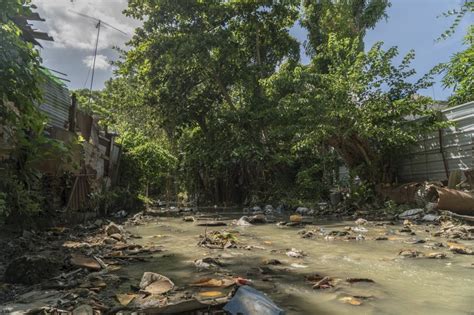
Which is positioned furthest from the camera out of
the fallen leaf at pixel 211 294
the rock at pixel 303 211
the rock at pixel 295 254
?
the rock at pixel 303 211

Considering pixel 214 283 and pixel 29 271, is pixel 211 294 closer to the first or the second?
pixel 214 283

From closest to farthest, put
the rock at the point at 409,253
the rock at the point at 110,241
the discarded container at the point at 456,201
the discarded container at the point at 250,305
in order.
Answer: the discarded container at the point at 250,305 → the rock at the point at 409,253 → the rock at the point at 110,241 → the discarded container at the point at 456,201

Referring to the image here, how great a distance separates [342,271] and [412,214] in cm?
589

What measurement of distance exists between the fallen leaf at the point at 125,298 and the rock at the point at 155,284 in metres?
0.16

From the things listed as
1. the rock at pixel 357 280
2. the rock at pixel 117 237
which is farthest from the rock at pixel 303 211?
the rock at pixel 357 280

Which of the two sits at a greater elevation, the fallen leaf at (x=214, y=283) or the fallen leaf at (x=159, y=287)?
the fallen leaf at (x=159, y=287)

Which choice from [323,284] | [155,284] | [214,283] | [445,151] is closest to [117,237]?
[155,284]

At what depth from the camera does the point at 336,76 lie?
452 inches

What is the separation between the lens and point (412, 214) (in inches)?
362

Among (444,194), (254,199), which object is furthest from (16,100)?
(254,199)

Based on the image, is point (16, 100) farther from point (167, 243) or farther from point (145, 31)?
point (145, 31)

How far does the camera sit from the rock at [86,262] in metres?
4.18

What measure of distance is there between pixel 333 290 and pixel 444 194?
5.99m

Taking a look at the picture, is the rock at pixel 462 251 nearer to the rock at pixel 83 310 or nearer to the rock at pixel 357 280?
the rock at pixel 357 280
